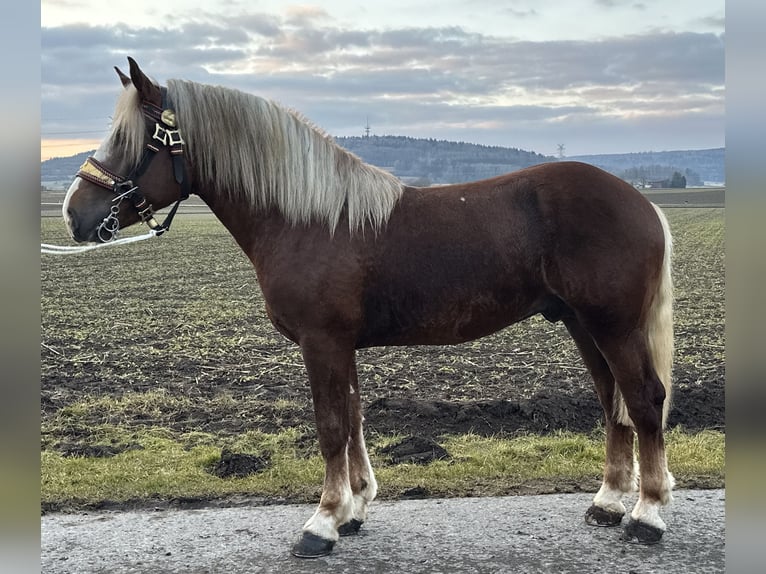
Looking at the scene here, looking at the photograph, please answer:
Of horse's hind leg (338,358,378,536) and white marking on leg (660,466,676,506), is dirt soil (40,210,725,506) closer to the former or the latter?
horse's hind leg (338,358,378,536)

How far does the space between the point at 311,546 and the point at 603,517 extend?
171cm

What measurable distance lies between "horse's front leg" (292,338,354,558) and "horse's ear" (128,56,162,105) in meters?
1.52

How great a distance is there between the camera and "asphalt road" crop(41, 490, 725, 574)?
323 centimetres

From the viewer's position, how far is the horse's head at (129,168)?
10.7 ft

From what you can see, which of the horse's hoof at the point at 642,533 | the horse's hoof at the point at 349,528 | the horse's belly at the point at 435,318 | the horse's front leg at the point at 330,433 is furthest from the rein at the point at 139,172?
the horse's hoof at the point at 642,533

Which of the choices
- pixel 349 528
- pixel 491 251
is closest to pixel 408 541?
pixel 349 528

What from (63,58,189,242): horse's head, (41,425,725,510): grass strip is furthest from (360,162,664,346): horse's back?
(41,425,725,510): grass strip

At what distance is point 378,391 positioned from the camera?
21.4 feet

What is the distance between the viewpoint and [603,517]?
3.68 m

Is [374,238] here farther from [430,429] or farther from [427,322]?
[430,429]

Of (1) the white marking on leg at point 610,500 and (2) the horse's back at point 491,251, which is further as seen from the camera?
(1) the white marking on leg at point 610,500

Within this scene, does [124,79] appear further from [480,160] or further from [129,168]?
[480,160]

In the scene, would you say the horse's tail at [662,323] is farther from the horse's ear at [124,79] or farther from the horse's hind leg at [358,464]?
the horse's ear at [124,79]
